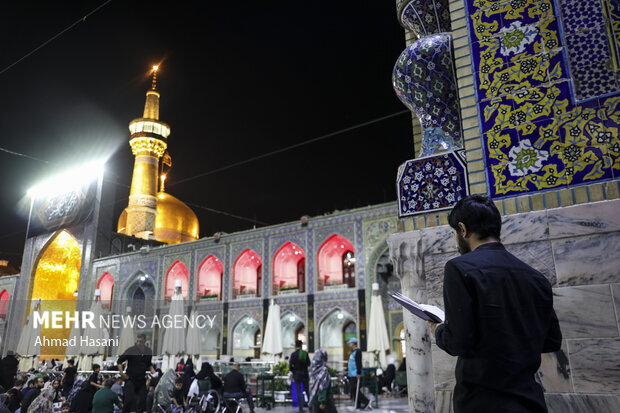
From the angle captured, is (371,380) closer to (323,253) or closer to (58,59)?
(323,253)

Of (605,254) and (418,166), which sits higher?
(418,166)

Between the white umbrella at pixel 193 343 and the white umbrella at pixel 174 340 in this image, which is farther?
the white umbrella at pixel 193 343

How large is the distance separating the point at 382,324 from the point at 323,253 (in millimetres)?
5249

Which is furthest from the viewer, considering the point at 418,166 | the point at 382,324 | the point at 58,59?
the point at 382,324

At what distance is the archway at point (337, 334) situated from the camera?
16250 millimetres

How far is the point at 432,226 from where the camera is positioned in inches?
99.8

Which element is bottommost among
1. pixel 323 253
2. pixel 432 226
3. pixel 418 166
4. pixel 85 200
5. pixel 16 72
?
pixel 432 226

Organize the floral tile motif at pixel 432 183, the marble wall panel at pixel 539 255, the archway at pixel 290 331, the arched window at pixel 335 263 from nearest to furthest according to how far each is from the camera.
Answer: the marble wall panel at pixel 539 255 → the floral tile motif at pixel 432 183 → the arched window at pixel 335 263 → the archway at pixel 290 331

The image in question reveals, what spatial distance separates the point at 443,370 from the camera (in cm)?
223

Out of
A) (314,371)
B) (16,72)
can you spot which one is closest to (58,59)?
(16,72)

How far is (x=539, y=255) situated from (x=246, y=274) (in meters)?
17.2

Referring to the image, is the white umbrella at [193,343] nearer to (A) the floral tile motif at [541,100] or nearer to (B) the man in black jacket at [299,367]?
(B) the man in black jacket at [299,367]

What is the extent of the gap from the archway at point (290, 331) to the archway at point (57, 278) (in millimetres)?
11465

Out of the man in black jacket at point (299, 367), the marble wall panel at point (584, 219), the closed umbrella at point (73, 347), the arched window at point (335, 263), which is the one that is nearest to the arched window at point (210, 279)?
the arched window at point (335, 263)
